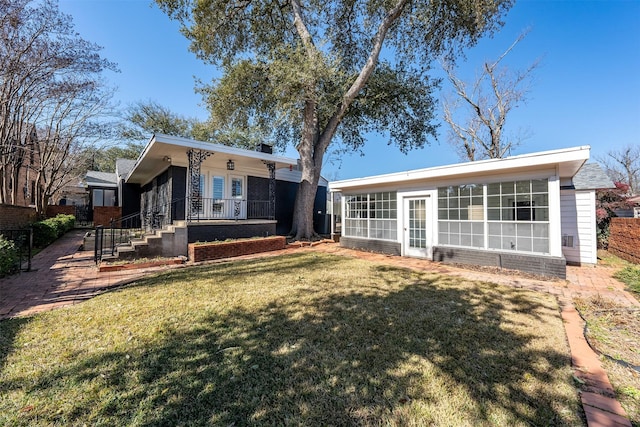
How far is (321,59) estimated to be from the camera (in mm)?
9602

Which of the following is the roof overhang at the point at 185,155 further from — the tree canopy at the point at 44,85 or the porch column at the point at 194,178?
the tree canopy at the point at 44,85

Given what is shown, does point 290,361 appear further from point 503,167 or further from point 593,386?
point 503,167

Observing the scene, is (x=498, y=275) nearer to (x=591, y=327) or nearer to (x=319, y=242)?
(x=591, y=327)

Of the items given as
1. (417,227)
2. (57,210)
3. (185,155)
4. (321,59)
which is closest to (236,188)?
(185,155)

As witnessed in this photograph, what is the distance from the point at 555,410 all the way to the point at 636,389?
0.96 m

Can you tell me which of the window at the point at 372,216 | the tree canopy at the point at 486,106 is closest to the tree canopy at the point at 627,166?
the tree canopy at the point at 486,106

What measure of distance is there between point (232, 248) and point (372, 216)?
16.9ft

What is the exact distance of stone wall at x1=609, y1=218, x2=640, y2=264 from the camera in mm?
7281

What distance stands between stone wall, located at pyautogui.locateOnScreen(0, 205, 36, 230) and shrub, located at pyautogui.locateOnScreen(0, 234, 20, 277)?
1637 millimetres

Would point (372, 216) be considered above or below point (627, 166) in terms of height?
below

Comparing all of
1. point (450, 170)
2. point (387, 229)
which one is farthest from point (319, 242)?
point (450, 170)

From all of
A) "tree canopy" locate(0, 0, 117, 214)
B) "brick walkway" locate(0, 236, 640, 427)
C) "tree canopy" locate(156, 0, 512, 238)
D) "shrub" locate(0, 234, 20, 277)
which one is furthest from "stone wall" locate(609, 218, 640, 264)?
"tree canopy" locate(0, 0, 117, 214)

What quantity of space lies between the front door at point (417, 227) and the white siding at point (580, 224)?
3.90 metres

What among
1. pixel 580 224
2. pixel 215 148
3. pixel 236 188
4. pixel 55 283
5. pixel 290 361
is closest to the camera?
pixel 290 361
